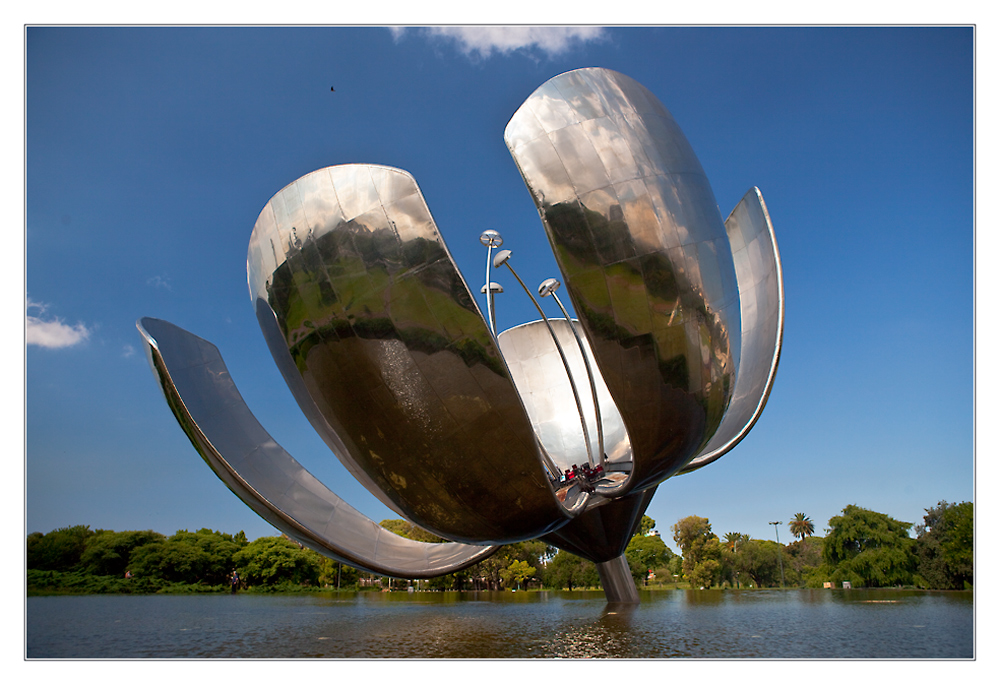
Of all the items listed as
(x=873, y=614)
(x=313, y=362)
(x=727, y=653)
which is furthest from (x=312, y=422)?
(x=873, y=614)

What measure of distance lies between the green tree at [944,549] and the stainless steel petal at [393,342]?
688 inches

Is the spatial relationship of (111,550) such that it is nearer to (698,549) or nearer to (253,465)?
(253,465)

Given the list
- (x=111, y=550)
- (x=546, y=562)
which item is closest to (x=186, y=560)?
(x=111, y=550)

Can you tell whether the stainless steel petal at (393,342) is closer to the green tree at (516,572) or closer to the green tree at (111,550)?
the green tree at (111,550)

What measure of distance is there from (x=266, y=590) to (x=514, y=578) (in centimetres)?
1292

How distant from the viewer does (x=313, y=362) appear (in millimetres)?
6832

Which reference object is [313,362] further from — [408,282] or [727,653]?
[727,653]

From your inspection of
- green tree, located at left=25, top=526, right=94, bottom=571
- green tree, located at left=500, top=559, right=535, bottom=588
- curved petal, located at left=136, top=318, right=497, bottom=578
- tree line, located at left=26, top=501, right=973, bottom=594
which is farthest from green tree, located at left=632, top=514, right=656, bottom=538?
curved petal, located at left=136, top=318, right=497, bottom=578

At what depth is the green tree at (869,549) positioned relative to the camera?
2899cm

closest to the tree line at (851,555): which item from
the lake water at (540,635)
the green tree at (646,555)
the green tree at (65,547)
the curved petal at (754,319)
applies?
the green tree at (646,555)

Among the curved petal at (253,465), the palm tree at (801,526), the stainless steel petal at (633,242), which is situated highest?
the stainless steel petal at (633,242)

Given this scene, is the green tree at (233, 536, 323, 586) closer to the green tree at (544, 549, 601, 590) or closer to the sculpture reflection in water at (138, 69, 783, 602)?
the green tree at (544, 549, 601, 590)

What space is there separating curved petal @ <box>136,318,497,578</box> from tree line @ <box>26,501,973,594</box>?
12.9 m

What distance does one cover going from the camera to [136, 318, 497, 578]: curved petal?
8.01m
